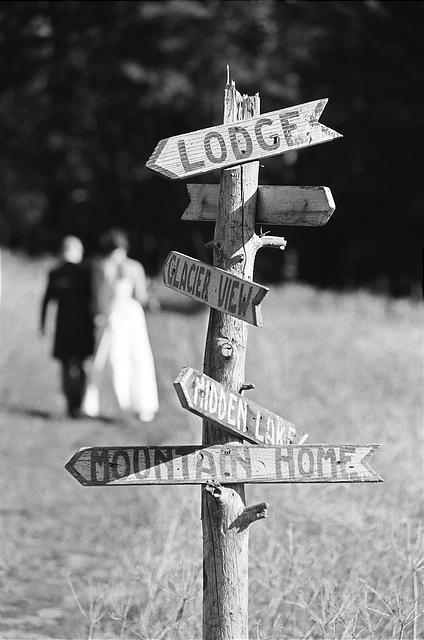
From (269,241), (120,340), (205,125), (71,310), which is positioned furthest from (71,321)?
(205,125)

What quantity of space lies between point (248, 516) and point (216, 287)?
72cm

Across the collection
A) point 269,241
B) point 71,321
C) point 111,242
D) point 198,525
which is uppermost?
point 111,242

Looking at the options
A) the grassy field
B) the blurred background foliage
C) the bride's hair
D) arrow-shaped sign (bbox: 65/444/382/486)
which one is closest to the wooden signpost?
arrow-shaped sign (bbox: 65/444/382/486)

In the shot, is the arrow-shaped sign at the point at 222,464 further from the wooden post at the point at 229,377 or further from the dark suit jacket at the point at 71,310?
the dark suit jacket at the point at 71,310

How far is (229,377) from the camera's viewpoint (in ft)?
11.0

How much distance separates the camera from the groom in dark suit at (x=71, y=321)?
30.2ft

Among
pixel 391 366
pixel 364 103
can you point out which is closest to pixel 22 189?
pixel 364 103

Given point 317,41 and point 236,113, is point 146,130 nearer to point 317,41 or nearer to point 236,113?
point 317,41

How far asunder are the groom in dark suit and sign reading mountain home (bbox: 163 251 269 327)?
19.3 ft

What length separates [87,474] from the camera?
321cm

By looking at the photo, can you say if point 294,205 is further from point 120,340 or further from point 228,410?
point 120,340

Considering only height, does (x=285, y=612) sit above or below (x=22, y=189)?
below

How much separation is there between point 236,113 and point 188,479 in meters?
1.19

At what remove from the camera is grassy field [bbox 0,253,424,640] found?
13.2 feet
